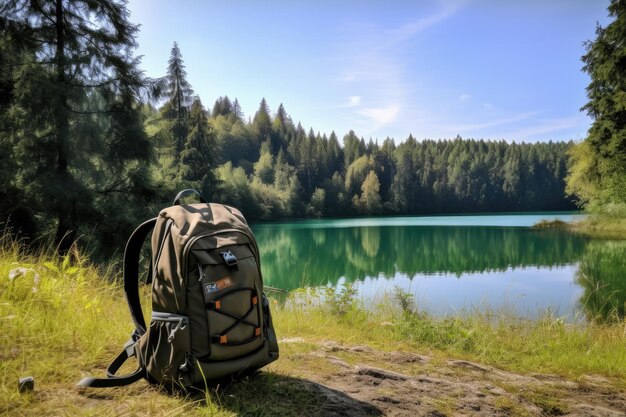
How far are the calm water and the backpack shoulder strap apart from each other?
3.59 meters

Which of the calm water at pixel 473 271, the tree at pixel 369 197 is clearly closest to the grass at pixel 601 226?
the calm water at pixel 473 271

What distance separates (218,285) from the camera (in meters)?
1.74

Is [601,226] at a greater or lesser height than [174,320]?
lesser

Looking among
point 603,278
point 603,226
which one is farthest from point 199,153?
point 603,226

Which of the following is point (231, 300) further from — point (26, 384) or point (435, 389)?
point (435, 389)

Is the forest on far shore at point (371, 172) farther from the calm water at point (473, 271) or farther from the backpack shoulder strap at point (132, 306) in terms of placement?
the backpack shoulder strap at point (132, 306)

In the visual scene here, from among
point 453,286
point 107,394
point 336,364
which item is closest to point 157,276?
point 107,394

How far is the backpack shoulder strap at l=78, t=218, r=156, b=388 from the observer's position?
5.94 feet

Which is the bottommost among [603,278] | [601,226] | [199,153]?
[603,278]

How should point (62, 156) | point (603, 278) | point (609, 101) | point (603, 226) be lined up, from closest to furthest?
1. point (62, 156)
2. point (603, 278)
3. point (609, 101)
4. point (603, 226)

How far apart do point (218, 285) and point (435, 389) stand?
131 centimetres

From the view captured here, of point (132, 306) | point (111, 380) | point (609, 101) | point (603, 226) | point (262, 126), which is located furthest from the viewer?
point (262, 126)

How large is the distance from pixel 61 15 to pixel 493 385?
346 inches

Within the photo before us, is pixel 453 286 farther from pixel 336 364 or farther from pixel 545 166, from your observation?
pixel 545 166
